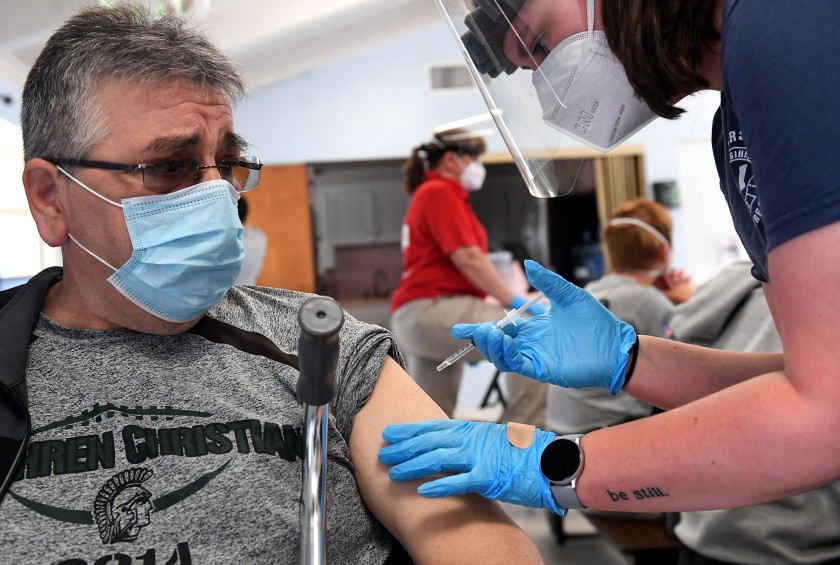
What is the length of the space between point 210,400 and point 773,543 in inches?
45.3

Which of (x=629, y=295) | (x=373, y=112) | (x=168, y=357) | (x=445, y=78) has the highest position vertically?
(x=445, y=78)

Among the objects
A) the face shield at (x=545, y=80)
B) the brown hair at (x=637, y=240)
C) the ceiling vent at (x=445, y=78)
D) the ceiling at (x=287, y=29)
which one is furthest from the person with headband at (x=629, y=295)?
the ceiling vent at (x=445, y=78)

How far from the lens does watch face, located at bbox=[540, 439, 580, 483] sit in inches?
36.0

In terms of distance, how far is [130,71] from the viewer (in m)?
1.14

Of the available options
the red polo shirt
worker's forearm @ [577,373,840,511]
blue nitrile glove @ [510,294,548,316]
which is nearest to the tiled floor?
the red polo shirt

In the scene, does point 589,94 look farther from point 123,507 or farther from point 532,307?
point 532,307

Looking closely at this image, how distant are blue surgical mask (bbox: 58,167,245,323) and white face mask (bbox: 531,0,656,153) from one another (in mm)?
536

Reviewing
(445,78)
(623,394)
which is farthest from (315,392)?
(445,78)

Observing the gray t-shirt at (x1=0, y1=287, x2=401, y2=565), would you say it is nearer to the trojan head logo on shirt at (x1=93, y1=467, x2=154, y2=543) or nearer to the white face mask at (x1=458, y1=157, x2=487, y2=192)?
the trojan head logo on shirt at (x1=93, y1=467, x2=154, y2=543)

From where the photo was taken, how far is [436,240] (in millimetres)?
3346

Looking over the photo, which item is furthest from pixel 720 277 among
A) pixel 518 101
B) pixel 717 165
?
pixel 518 101

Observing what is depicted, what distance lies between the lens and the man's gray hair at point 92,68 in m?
1.13

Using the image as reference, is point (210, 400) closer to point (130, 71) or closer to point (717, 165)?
point (130, 71)

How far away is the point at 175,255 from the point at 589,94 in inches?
25.8
